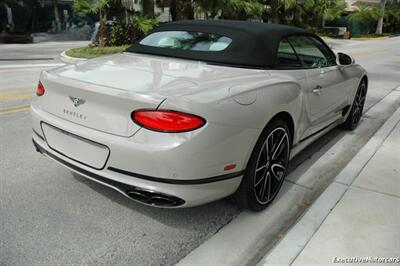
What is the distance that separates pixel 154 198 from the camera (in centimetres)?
251

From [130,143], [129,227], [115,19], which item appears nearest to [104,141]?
[130,143]

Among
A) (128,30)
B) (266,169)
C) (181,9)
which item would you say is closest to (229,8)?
(181,9)

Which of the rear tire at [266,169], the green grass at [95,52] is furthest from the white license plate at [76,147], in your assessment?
the green grass at [95,52]

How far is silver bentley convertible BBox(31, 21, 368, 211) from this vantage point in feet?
7.97

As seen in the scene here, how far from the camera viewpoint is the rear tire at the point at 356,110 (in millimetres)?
Answer: 5304

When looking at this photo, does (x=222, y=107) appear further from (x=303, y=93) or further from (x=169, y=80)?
(x=303, y=93)

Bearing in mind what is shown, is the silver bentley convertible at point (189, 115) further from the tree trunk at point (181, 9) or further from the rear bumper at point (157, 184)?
the tree trunk at point (181, 9)

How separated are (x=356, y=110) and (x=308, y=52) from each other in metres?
1.67

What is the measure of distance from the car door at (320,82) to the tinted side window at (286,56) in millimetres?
63

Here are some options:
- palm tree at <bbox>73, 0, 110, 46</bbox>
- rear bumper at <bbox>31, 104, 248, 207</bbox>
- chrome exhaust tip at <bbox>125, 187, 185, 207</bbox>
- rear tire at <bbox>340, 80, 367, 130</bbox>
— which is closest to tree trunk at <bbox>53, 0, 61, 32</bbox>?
palm tree at <bbox>73, 0, 110, 46</bbox>

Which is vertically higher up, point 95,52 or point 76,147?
point 76,147

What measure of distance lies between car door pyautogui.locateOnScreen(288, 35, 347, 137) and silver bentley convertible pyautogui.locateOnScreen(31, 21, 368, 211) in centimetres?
3

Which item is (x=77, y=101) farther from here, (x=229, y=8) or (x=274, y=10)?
(x=274, y=10)

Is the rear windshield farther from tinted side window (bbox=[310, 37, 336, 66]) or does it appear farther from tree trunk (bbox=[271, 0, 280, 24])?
tree trunk (bbox=[271, 0, 280, 24])
